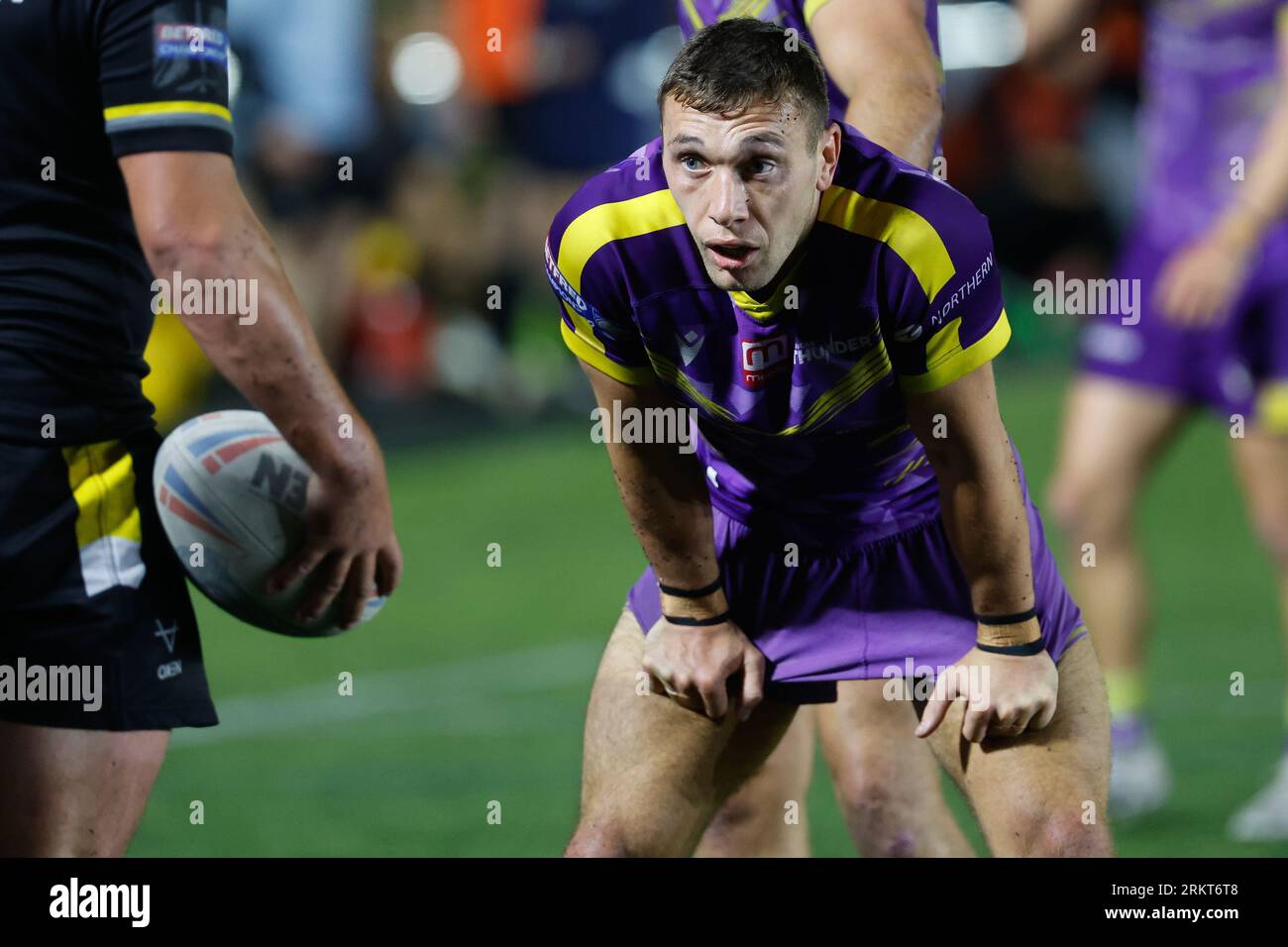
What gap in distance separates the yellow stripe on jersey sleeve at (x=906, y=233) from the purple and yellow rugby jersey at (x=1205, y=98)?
3616mm

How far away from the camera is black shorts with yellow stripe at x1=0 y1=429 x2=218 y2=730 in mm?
3775

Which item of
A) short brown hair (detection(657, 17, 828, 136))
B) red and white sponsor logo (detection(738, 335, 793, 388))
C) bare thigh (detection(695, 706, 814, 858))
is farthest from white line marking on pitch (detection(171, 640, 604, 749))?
short brown hair (detection(657, 17, 828, 136))

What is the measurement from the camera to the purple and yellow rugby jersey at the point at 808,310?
347 cm

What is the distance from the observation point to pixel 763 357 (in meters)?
3.66

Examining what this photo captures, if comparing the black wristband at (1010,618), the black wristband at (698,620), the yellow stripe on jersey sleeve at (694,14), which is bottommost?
the black wristband at (1010,618)

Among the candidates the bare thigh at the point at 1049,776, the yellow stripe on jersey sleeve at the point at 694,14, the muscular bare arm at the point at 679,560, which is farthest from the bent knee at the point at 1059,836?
the yellow stripe on jersey sleeve at the point at 694,14

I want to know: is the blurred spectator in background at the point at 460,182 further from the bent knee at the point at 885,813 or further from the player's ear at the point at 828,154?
the player's ear at the point at 828,154

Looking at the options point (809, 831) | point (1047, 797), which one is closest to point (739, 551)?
point (1047, 797)

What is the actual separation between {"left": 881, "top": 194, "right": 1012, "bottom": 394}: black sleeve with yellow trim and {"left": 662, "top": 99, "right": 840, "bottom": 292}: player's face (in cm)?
20

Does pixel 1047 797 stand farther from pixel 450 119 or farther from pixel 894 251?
pixel 450 119

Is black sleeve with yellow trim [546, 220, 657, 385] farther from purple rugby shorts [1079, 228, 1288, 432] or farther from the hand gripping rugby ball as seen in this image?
purple rugby shorts [1079, 228, 1288, 432]

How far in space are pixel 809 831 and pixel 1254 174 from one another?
8.35 ft

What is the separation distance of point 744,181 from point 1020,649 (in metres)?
1.06

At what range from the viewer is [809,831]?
249 inches
